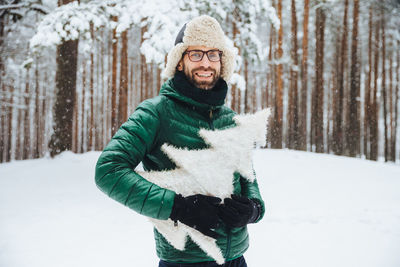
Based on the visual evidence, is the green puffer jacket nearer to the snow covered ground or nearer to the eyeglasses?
the eyeglasses

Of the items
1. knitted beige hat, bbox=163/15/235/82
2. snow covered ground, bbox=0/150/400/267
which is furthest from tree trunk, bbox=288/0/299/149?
knitted beige hat, bbox=163/15/235/82

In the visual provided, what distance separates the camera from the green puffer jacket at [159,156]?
112 centimetres

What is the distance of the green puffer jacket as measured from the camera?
1124mm

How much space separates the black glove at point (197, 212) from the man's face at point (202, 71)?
614 mm

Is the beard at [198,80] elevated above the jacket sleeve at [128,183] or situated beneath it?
elevated above

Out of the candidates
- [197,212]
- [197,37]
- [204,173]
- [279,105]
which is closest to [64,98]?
[279,105]

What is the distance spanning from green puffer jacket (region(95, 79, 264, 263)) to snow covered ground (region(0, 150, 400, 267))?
263 centimetres

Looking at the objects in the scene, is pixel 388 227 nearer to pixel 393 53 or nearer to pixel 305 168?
pixel 305 168

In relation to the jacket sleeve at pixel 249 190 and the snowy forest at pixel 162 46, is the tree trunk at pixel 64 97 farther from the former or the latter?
the jacket sleeve at pixel 249 190

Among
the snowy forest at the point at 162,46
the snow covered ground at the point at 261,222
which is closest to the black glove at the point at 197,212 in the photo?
the snow covered ground at the point at 261,222

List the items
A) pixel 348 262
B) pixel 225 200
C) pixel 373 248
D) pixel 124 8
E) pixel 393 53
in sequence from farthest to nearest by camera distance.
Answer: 1. pixel 393 53
2. pixel 124 8
3. pixel 373 248
4. pixel 348 262
5. pixel 225 200

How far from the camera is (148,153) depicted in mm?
1369

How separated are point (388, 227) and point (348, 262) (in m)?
1.48

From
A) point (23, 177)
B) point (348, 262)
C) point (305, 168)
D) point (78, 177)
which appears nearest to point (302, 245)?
point (348, 262)
